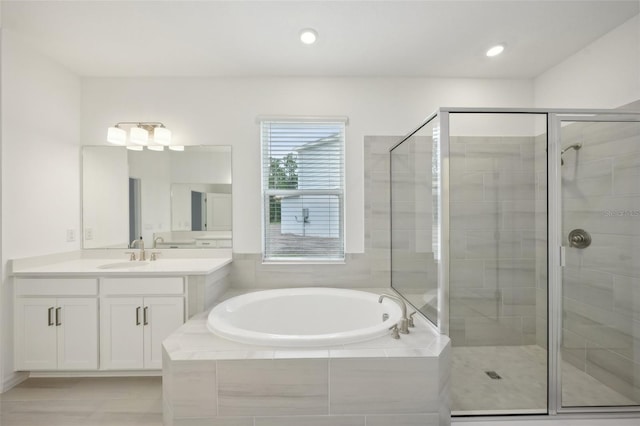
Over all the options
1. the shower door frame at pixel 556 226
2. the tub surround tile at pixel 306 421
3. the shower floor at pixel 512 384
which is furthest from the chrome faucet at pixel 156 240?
the shower door frame at pixel 556 226

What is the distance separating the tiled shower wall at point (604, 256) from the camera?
5.97 feet

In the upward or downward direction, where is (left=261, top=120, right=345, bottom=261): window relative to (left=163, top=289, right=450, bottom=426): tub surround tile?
upward

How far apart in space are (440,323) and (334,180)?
1522mm

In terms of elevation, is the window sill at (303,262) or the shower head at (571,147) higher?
the shower head at (571,147)

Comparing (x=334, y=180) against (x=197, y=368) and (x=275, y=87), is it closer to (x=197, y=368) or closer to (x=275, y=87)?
(x=275, y=87)

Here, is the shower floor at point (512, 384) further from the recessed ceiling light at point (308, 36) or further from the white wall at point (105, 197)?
the white wall at point (105, 197)

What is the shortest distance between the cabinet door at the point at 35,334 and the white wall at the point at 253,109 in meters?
1.43

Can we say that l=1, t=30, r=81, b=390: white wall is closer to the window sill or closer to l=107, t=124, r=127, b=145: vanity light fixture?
l=107, t=124, r=127, b=145: vanity light fixture

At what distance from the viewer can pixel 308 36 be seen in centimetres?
210

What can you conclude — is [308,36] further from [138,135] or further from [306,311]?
[306,311]

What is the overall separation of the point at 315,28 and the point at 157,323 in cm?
242

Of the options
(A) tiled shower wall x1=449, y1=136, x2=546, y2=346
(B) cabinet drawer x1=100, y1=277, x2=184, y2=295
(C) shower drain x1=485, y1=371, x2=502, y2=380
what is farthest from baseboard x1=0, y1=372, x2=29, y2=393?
(C) shower drain x1=485, y1=371, x2=502, y2=380

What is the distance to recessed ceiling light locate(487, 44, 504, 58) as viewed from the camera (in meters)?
2.24

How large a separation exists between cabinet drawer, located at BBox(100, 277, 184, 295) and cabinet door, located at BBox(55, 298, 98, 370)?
164 mm
